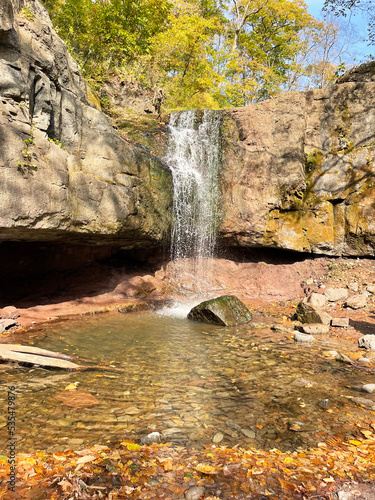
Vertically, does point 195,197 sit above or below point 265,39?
below

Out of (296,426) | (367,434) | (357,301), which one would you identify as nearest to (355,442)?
(367,434)

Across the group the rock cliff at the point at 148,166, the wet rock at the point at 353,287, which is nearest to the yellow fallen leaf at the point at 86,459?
the rock cliff at the point at 148,166

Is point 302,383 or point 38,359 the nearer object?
point 302,383

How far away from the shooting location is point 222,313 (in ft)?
25.1

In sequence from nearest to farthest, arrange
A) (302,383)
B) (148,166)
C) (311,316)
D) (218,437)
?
(218,437) → (302,383) → (311,316) → (148,166)

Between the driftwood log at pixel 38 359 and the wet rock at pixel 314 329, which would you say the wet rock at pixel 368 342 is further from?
the driftwood log at pixel 38 359

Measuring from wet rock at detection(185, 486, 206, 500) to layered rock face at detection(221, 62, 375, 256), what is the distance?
A: 9.12 meters

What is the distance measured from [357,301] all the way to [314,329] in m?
2.30

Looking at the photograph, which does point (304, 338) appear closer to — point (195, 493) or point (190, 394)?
point (190, 394)

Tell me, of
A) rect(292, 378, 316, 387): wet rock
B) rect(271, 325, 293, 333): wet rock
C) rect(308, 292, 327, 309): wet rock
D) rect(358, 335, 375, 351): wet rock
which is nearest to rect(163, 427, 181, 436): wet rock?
rect(292, 378, 316, 387): wet rock

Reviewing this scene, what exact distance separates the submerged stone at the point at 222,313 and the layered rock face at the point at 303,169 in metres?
3.58

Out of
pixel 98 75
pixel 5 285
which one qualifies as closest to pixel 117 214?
pixel 5 285

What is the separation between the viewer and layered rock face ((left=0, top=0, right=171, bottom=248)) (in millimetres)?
5934

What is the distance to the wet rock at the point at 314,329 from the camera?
269 inches
